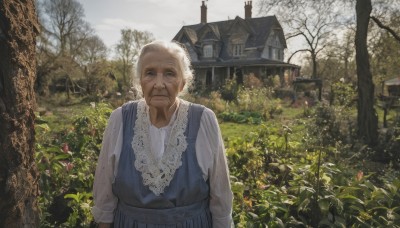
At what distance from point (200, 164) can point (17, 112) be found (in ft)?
3.67

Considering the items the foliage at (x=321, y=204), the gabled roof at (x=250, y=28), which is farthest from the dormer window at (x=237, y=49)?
the foliage at (x=321, y=204)

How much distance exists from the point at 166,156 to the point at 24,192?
89 cm

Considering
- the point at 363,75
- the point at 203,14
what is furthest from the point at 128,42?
the point at 363,75

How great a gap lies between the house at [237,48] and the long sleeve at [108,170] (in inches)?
1058

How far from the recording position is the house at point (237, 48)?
30453mm

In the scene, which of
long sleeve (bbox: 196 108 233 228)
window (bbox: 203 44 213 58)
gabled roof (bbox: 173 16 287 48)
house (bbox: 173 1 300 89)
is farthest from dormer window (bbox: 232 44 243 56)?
long sleeve (bbox: 196 108 233 228)

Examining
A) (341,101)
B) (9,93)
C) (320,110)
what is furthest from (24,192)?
(341,101)

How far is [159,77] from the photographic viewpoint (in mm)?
2076

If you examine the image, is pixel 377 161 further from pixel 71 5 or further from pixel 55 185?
pixel 71 5

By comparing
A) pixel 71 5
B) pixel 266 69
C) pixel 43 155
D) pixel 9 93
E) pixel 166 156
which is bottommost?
pixel 43 155

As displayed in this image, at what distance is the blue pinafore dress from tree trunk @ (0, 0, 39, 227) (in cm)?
55

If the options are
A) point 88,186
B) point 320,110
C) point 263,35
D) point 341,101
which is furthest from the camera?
point 263,35

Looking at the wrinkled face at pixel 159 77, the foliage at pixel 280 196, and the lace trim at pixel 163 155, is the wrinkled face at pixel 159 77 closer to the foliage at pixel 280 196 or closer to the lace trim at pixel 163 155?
the lace trim at pixel 163 155

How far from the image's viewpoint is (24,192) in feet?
6.70
